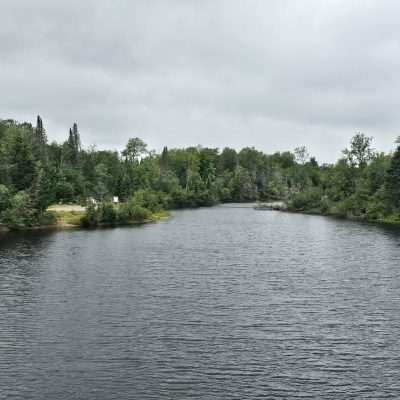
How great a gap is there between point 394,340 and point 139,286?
2738 cm

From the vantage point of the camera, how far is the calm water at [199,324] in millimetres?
29359

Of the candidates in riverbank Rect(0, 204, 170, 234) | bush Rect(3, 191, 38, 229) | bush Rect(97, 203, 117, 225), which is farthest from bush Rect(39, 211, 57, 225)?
bush Rect(97, 203, 117, 225)

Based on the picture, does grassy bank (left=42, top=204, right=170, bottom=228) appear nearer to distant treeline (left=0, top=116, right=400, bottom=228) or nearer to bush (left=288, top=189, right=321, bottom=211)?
distant treeline (left=0, top=116, right=400, bottom=228)

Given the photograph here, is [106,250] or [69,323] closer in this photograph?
[69,323]

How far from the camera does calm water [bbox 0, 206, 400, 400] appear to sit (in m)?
29.4

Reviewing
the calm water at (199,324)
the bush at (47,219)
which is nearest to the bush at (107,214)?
the bush at (47,219)

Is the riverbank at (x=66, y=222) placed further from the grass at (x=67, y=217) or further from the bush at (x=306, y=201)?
the bush at (x=306, y=201)

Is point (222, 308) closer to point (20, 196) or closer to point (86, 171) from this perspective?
point (20, 196)

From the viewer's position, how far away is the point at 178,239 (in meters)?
92.4

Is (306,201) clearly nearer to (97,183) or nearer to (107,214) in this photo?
(97,183)

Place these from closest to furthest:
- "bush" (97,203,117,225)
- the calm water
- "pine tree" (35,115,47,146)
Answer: the calm water → "bush" (97,203,117,225) → "pine tree" (35,115,47,146)

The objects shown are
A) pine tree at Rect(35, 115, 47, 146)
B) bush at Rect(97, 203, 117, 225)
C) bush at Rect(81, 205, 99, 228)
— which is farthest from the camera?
pine tree at Rect(35, 115, 47, 146)

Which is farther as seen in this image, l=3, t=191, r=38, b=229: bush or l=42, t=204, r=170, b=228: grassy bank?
l=42, t=204, r=170, b=228: grassy bank

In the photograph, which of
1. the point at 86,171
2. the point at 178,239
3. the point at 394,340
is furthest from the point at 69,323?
the point at 86,171
